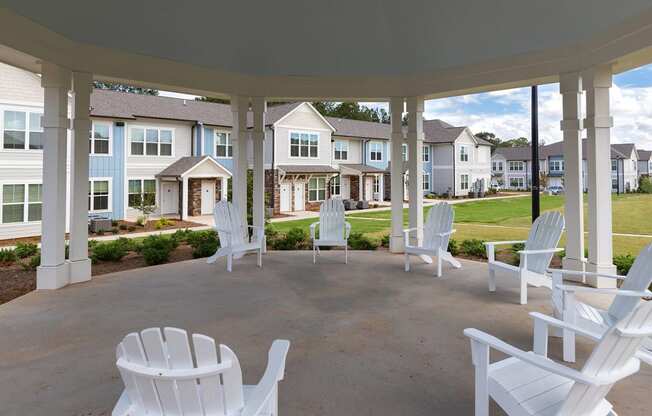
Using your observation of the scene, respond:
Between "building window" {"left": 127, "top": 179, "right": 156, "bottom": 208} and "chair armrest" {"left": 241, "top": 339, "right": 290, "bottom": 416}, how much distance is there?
46.8 feet

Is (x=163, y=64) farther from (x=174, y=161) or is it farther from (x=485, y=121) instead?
(x=485, y=121)

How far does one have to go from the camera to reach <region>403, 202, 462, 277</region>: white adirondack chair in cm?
568

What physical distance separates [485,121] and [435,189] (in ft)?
31.4

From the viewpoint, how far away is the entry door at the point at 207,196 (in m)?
17.1

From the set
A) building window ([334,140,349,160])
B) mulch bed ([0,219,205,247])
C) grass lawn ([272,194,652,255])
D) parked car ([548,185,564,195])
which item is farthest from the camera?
parked car ([548,185,564,195])

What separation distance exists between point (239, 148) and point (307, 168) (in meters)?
12.3

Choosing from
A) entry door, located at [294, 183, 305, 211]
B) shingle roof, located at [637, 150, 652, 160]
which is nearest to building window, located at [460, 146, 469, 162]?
shingle roof, located at [637, 150, 652, 160]

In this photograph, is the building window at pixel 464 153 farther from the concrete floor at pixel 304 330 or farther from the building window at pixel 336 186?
the concrete floor at pixel 304 330

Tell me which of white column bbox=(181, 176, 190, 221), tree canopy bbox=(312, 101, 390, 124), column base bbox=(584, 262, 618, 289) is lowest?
column base bbox=(584, 262, 618, 289)

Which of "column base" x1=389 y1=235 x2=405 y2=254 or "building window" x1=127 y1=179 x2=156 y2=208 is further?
"building window" x1=127 y1=179 x2=156 y2=208

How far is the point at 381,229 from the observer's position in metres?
12.2

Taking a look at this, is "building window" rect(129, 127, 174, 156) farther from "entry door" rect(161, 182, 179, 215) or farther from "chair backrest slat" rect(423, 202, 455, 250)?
"chair backrest slat" rect(423, 202, 455, 250)

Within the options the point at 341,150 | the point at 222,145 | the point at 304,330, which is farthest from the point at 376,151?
the point at 304,330

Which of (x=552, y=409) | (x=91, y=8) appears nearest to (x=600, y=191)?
(x=552, y=409)
